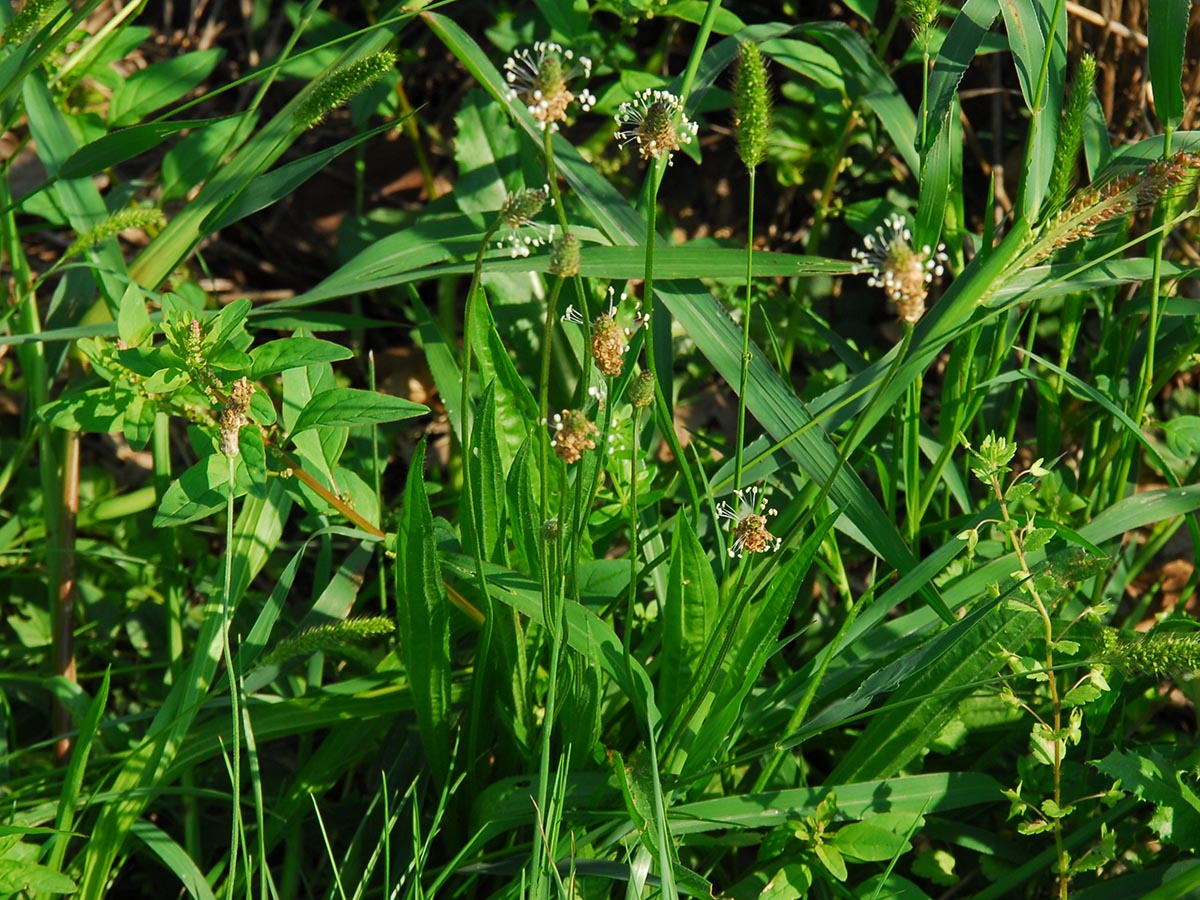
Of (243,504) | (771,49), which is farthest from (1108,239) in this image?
(243,504)

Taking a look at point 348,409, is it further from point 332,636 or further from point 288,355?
point 332,636

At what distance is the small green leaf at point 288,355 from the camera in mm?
1319

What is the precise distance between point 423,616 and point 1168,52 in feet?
4.18

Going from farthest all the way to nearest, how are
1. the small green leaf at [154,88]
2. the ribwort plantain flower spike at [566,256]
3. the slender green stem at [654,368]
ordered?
1. the small green leaf at [154,88]
2. the slender green stem at [654,368]
3. the ribwort plantain flower spike at [566,256]

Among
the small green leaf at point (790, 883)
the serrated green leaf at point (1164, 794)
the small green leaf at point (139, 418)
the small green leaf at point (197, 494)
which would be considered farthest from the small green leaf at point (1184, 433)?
the small green leaf at point (139, 418)

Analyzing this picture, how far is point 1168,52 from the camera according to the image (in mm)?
1448

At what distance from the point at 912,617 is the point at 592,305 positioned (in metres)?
0.71

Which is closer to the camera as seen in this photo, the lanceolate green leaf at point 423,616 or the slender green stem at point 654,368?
the slender green stem at point 654,368

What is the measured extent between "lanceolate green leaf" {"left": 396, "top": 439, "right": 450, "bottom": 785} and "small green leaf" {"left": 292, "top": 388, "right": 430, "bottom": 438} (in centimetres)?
6

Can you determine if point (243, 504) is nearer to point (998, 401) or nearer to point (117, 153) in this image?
point (117, 153)

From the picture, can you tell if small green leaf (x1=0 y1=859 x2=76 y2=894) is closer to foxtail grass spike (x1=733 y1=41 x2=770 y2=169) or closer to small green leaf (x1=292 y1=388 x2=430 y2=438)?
small green leaf (x1=292 y1=388 x2=430 y2=438)

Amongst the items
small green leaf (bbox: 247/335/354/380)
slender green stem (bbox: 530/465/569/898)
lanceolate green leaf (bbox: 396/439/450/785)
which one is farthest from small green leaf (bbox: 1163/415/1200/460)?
small green leaf (bbox: 247/335/354/380)

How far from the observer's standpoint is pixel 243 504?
1741mm

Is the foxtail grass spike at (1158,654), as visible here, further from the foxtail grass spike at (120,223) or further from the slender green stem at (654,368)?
the foxtail grass spike at (120,223)
